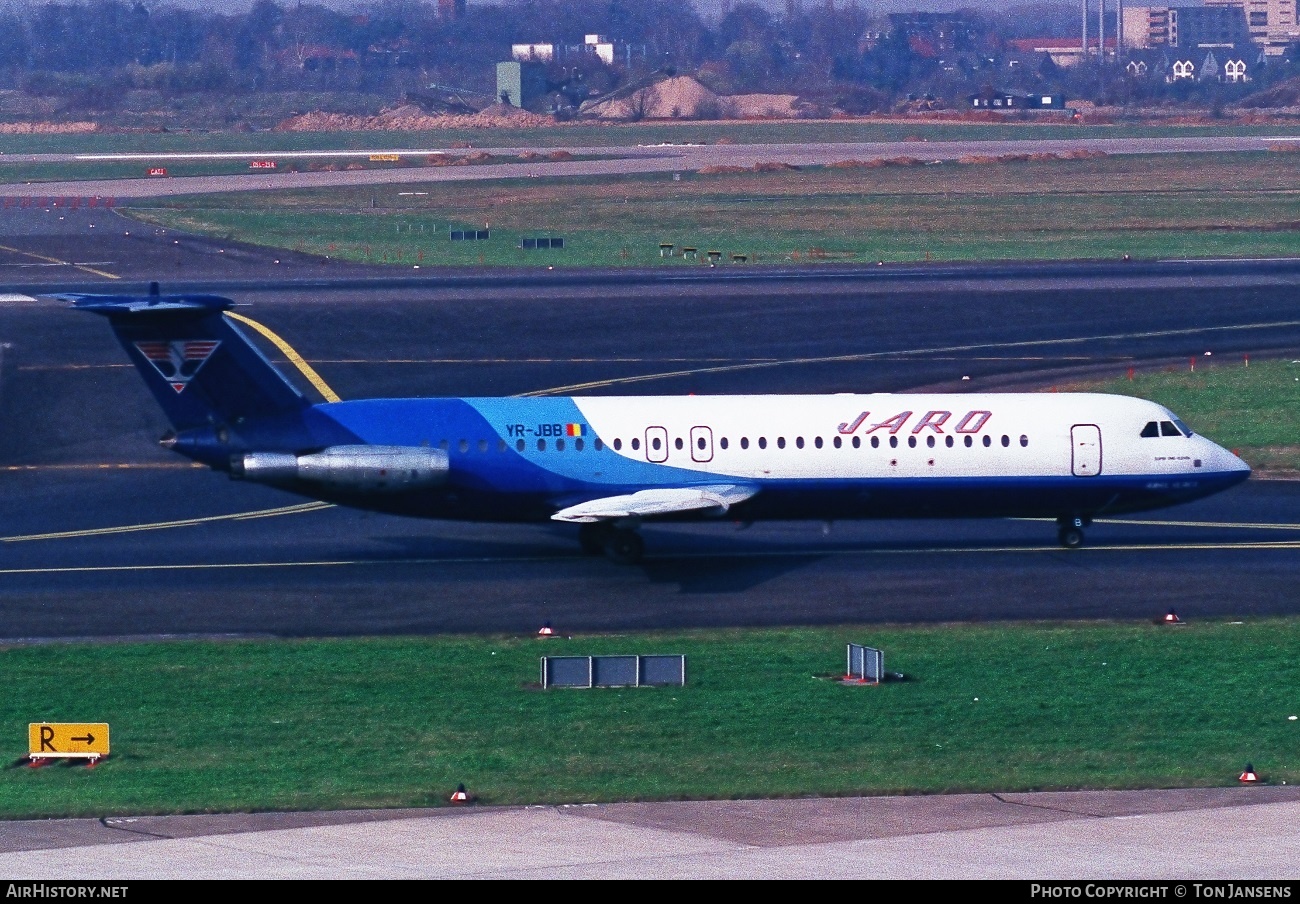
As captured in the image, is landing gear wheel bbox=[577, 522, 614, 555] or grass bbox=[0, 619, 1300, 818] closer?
grass bbox=[0, 619, 1300, 818]

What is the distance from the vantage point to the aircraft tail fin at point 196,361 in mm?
35875

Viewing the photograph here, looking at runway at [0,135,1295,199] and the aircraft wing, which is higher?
runway at [0,135,1295,199]

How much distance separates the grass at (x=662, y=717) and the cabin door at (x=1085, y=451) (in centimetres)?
636

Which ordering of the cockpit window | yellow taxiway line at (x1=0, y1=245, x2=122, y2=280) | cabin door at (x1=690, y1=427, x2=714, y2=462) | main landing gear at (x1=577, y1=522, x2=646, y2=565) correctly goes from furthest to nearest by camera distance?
yellow taxiway line at (x1=0, y1=245, x2=122, y2=280) < the cockpit window < main landing gear at (x1=577, y1=522, x2=646, y2=565) < cabin door at (x1=690, y1=427, x2=714, y2=462)

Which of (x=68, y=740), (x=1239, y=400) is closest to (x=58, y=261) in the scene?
(x=1239, y=400)

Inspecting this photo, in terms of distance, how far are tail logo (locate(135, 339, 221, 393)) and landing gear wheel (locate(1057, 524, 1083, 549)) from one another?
18.6 meters

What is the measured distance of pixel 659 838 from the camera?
20.3m

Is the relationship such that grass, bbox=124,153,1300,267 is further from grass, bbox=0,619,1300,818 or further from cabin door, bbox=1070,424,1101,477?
grass, bbox=0,619,1300,818

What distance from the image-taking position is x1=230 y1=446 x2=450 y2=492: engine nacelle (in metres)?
36.6

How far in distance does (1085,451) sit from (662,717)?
15.4 metres

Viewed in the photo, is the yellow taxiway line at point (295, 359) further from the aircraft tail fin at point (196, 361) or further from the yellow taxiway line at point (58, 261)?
the aircraft tail fin at point (196, 361)

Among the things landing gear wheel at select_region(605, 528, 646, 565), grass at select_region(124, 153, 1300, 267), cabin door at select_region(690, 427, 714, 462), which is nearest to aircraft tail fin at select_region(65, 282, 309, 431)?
landing gear wheel at select_region(605, 528, 646, 565)

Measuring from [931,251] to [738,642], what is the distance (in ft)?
202
